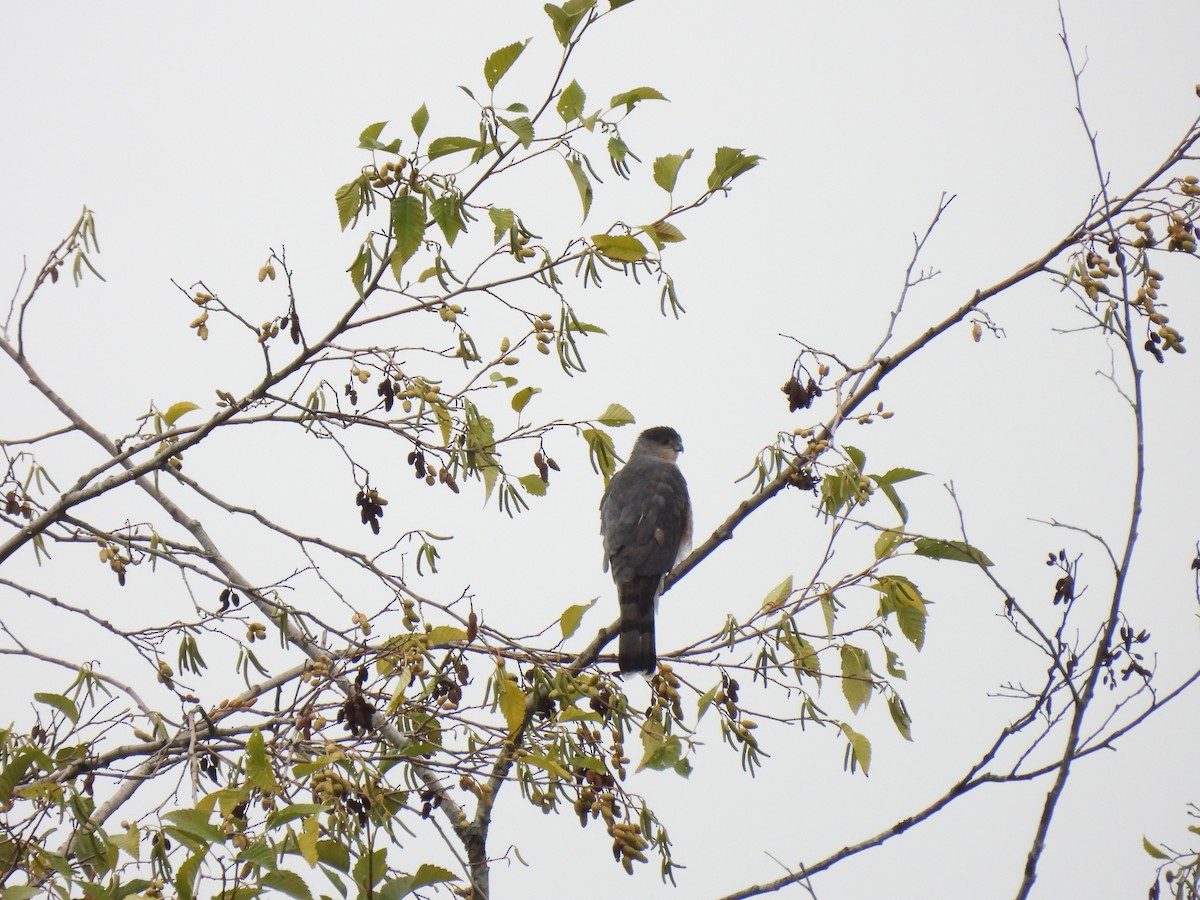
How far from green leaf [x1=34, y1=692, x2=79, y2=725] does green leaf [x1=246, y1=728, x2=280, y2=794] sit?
0.51 meters

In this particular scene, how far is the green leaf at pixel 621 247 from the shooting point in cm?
273

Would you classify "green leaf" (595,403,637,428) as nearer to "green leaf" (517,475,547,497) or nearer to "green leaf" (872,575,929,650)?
"green leaf" (517,475,547,497)

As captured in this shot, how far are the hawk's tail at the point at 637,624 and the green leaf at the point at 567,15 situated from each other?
8.84ft

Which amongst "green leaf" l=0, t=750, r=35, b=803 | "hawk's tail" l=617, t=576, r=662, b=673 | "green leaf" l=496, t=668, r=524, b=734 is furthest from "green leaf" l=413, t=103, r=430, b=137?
"hawk's tail" l=617, t=576, r=662, b=673

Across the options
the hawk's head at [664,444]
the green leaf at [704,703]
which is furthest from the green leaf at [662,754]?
the hawk's head at [664,444]

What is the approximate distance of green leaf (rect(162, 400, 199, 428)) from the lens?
3.27 meters

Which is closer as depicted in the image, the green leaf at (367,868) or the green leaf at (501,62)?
the green leaf at (367,868)

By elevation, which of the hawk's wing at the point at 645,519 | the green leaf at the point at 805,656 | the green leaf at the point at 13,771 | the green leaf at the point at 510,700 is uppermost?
the hawk's wing at the point at 645,519

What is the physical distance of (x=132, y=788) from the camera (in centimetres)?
340

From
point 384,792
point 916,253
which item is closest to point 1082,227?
point 916,253

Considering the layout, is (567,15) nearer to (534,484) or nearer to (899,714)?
(534,484)

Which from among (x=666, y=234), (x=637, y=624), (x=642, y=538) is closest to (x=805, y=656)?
(x=666, y=234)

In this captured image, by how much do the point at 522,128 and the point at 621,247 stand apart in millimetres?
375

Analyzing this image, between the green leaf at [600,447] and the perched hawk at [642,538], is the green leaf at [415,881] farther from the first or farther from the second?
the perched hawk at [642,538]
